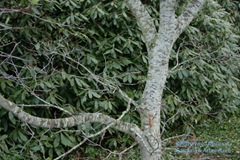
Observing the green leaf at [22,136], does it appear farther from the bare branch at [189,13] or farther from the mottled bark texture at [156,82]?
the bare branch at [189,13]

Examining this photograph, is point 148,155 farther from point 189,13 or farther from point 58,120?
point 189,13

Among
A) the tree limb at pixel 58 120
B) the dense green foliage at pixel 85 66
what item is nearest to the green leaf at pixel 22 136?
the dense green foliage at pixel 85 66

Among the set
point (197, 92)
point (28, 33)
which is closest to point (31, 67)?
point (28, 33)

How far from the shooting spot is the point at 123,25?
11.0 ft

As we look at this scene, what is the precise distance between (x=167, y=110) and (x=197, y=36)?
97 centimetres

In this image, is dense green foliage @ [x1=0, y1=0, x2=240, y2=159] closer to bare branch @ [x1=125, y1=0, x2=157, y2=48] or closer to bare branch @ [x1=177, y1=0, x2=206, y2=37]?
bare branch @ [x1=125, y1=0, x2=157, y2=48]

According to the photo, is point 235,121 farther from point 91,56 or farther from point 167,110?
point 91,56

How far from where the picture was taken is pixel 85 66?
3.25 meters

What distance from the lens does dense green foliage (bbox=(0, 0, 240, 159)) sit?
2873mm

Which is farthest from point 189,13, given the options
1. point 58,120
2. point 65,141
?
point 65,141

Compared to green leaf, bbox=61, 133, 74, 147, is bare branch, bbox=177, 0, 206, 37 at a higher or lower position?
higher

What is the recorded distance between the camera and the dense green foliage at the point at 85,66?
287cm

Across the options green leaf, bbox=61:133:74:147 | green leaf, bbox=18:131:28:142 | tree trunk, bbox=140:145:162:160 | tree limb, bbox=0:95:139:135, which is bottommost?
green leaf, bbox=61:133:74:147

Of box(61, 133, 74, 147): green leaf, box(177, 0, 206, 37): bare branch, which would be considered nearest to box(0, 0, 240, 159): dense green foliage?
box(61, 133, 74, 147): green leaf
